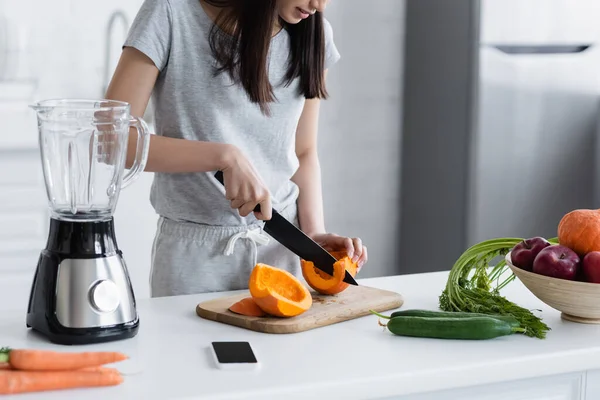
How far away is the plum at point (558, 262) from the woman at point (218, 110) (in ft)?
1.21

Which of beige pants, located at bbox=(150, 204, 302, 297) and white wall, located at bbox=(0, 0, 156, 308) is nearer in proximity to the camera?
beige pants, located at bbox=(150, 204, 302, 297)

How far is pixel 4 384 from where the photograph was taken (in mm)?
1057

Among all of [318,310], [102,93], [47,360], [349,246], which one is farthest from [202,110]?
[102,93]

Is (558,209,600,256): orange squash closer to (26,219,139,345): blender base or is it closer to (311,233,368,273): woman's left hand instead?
(311,233,368,273): woman's left hand

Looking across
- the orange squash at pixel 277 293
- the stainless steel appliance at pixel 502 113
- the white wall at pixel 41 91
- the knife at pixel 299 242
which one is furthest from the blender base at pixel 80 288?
the stainless steel appliance at pixel 502 113

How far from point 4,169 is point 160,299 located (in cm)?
149

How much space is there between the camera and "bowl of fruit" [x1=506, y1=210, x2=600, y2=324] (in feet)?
4.55

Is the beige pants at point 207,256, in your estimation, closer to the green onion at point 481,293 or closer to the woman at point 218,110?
the woman at point 218,110

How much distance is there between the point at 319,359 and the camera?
4.05ft

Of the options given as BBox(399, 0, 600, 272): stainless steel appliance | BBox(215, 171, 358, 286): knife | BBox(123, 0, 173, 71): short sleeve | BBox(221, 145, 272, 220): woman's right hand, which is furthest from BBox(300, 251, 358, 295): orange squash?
BBox(399, 0, 600, 272): stainless steel appliance

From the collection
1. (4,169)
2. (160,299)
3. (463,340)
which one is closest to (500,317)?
(463,340)

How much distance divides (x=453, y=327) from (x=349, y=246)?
1.22 feet

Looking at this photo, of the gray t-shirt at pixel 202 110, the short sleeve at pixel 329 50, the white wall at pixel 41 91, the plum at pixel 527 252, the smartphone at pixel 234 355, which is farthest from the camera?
the white wall at pixel 41 91

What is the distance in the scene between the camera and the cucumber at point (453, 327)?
1.33 meters
